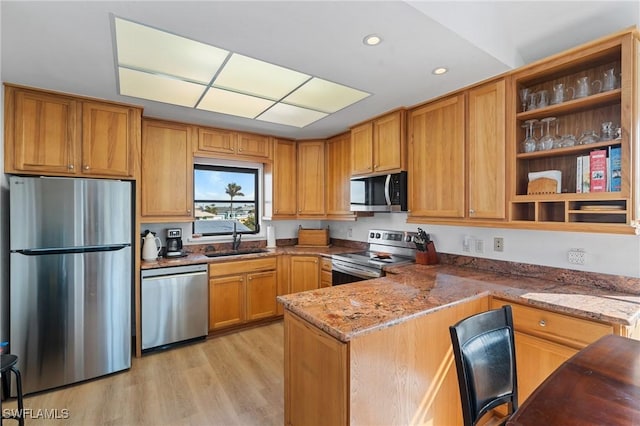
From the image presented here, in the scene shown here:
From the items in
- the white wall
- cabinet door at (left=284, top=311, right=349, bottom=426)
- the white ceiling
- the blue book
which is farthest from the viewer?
the white wall

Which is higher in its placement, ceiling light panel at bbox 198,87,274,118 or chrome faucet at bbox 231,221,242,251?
ceiling light panel at bbox 198,87,274,118

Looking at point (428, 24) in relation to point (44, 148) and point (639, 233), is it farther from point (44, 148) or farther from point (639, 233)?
point (44, 148)

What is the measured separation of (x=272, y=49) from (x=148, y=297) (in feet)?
8.25

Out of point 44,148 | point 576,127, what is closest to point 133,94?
point 44,148

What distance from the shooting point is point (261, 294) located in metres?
3.56

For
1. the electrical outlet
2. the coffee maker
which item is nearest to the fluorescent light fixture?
the coffee maker

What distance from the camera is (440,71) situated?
2.08 metres

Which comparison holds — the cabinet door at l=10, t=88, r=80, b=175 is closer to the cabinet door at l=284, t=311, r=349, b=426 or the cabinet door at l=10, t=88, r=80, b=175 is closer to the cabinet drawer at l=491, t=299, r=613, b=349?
the cabinet door at l=284, t=311, r=349, b=426

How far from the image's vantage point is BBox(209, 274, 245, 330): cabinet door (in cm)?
324

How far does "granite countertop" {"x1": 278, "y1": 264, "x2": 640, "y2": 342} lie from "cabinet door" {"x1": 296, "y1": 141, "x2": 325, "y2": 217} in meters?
1.98

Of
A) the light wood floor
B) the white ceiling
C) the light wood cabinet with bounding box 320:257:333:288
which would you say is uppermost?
the white ceiling

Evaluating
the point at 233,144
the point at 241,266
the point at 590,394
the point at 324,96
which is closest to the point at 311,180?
the point at 233,144

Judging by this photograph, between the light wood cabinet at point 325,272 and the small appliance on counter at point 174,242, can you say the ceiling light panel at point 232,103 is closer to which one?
the small appliance on counter at point 174,242

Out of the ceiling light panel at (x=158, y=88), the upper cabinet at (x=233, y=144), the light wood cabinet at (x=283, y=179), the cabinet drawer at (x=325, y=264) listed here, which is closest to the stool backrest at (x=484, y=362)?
the cabinet drawer at (x=325, y=264)
